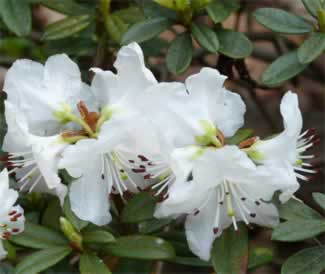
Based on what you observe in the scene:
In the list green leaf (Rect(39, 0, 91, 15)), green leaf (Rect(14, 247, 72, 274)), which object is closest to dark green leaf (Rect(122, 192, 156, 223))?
green leaf (Rect(14, 247, 72, 274))

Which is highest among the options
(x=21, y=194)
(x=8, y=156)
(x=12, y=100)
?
(x=12, y=100)

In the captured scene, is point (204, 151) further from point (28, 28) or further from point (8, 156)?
point (28, 28)

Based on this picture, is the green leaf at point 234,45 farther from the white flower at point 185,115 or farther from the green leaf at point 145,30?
the white flower at point 185,115

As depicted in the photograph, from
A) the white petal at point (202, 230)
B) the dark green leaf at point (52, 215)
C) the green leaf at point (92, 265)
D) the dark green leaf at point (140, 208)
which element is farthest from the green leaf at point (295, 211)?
the dark green leaf at point (52, 215)

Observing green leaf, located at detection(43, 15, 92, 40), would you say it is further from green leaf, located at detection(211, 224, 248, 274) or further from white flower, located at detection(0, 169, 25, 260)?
green leaf, located at detection(211, 224, 248, 274)

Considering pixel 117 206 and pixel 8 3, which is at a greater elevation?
pixel 8 3

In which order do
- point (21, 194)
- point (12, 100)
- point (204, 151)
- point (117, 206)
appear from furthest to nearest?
point (21, 194) < point (117, 206) < point (12, 100) < point (204, 151)

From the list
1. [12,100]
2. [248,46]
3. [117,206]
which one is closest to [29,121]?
[12,100]

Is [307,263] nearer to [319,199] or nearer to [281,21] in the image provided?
[319,199]
